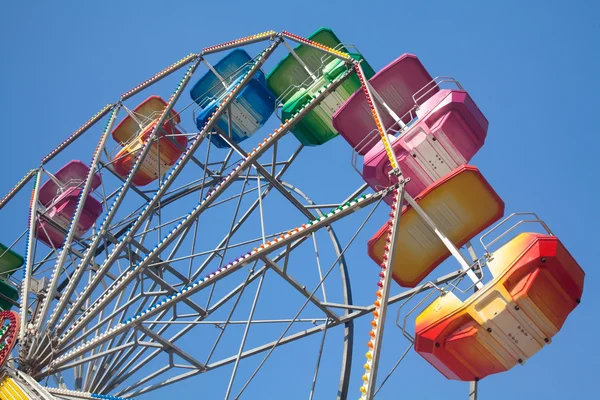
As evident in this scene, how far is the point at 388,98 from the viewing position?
14.2 m

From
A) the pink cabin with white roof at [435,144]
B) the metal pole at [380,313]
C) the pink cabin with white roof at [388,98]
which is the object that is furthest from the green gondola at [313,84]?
the metal pole at [380,313]

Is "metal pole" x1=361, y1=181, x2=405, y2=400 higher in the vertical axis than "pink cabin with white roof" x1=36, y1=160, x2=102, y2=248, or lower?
lower

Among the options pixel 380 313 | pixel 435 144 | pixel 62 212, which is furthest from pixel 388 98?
pixel 62 212

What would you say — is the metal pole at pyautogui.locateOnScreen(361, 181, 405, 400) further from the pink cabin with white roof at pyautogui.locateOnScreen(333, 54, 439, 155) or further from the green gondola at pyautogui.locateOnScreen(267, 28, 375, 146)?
the green gondola at pyautogui.locateOnScreen(267, 28, 375, 146)

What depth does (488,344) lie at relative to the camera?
1008cm

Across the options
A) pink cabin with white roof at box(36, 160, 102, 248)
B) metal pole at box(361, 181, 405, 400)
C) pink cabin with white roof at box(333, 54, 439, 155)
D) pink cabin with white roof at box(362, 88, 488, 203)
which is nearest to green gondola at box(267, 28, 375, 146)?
pink cabin with white roof at box(333, 54, 439, 155)

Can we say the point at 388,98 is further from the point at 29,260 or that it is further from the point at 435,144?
the point at 29,260

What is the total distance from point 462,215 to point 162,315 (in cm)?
622

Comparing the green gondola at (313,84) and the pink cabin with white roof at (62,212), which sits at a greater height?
the pink cabin with white roof at (62,212)

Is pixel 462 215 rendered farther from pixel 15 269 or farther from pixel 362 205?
pixel 15 269

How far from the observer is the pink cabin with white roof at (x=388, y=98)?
557 inches

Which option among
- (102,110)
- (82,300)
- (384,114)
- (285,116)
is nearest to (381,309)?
(384,114)

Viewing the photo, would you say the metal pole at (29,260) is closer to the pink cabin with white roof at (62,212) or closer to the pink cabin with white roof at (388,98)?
the pink cabin with white roof at (62,212)

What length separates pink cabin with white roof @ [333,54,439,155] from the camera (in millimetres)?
14156
